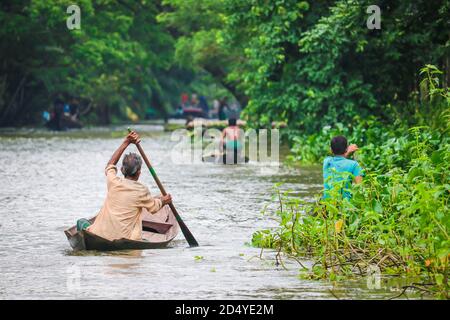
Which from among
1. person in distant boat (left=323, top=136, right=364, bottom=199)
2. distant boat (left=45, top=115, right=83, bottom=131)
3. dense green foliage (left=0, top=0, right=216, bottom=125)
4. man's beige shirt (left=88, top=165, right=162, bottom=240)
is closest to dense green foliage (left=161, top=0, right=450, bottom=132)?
person in distant boat (left=323, top=136, right=364, bottom=199)

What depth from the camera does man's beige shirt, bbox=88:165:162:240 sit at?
13617 mm

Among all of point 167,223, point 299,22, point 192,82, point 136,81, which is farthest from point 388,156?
point 192,82

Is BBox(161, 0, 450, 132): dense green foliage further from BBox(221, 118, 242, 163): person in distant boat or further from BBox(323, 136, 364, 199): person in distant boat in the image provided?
BBox(323, 136, 364, 199): person in distant boat

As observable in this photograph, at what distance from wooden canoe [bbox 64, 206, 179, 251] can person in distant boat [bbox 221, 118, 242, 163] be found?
39.8 feet

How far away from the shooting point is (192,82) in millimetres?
76312

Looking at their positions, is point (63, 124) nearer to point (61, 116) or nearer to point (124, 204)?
point (61, 116)

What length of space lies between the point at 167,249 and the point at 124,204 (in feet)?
3.07

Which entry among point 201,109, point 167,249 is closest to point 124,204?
point 167,249

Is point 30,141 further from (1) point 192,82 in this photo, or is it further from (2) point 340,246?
(1) point 192,82

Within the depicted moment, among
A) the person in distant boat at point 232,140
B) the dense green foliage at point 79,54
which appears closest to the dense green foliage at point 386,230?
the person in distant boat at point 232,140

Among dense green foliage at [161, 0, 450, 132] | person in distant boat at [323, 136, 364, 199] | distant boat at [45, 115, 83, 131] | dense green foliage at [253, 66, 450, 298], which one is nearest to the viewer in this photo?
dense green foliage at [253, 66, 450, 298]

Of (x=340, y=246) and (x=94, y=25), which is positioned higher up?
(x=94, y=25)
